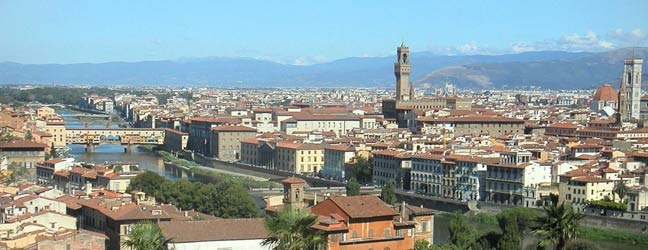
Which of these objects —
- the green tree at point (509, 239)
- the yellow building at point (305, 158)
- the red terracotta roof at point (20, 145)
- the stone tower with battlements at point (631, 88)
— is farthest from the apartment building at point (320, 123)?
the green tree at point (509, 239)

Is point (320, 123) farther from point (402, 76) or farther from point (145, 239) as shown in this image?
point (145, 239)

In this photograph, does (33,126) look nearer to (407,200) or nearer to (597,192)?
(407,200)

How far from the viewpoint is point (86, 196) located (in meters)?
24.9

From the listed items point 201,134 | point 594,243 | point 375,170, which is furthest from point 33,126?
point 594,243

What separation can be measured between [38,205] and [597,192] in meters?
15.2

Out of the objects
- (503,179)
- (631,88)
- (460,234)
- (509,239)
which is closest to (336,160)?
(503,179)

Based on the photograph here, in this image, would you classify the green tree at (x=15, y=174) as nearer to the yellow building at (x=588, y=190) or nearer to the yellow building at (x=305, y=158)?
the yellow building at (x=305, y=158)

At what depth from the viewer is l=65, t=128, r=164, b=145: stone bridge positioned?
61.6 metres

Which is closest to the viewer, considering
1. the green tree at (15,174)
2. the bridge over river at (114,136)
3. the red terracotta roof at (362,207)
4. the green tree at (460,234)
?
the red terracotta roof at (362,207)

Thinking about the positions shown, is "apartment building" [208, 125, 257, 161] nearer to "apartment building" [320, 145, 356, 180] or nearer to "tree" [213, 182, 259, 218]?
"apartment building" [320, 145, 356, 180]

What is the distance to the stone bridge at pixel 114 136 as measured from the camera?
2426 inches

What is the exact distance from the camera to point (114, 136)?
2534 inches

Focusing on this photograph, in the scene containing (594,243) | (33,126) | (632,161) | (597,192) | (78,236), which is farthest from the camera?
(33,126)

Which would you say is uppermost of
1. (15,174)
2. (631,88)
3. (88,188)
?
(631,88)
